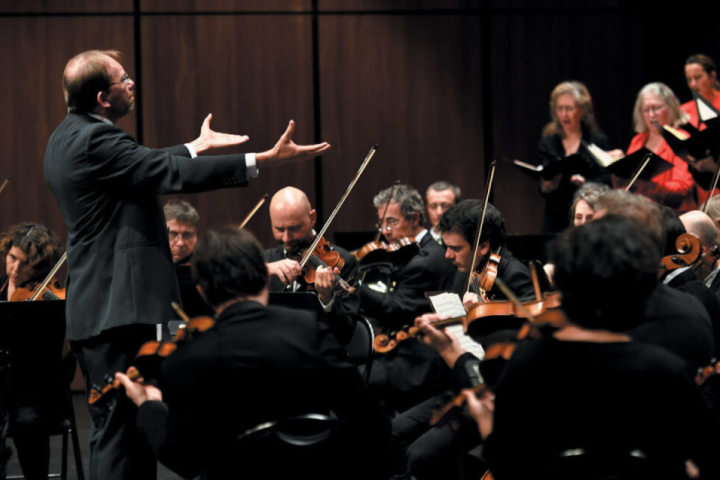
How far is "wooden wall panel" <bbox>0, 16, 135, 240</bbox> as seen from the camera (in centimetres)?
587

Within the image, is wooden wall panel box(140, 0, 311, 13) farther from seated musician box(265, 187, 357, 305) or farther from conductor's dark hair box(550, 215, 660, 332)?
conductor's dark hair box(550, 215, 660, 332)

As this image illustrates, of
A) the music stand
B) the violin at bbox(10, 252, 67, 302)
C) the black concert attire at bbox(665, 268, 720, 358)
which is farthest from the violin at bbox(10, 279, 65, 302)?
the black concert attire at bbox(665, 268, 720, 358)

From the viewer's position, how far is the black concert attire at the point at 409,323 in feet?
11.0

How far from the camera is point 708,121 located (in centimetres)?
441

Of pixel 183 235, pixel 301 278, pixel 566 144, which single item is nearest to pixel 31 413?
pixel 301 278

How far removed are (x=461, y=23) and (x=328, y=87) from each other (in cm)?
99

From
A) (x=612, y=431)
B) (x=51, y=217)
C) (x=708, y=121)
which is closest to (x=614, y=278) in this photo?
(x=612, y=431)

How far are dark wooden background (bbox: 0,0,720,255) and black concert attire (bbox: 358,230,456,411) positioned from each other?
6.72ft

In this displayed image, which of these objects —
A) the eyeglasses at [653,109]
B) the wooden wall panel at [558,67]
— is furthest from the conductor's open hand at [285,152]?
the wooden wall panel at [558,67]

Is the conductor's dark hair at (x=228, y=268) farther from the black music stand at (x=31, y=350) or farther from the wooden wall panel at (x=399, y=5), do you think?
the wooden wall panel at (x=399, y=5)

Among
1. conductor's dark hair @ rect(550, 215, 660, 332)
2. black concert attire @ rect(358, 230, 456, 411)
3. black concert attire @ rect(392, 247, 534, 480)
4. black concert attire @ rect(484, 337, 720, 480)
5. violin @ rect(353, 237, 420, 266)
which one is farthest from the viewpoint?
violin @ rect(353, 237, 420, 266)

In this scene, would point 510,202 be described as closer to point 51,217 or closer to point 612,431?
point 51,217

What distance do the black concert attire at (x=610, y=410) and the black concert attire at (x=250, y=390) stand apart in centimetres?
39

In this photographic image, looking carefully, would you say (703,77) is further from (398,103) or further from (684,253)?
(684,253)
